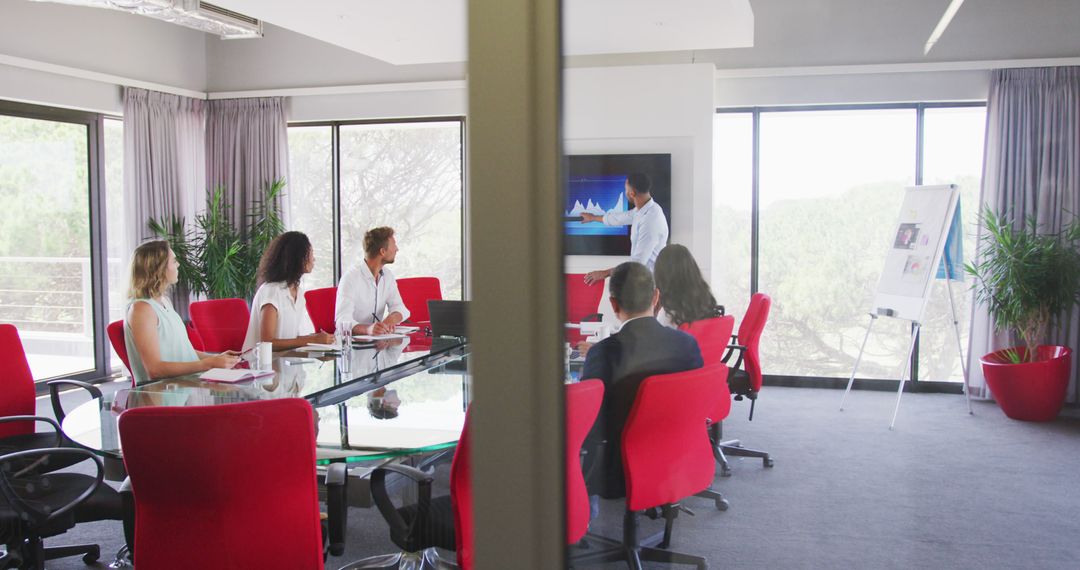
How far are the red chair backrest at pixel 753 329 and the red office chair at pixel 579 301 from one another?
0.10 meters

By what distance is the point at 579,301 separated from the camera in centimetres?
55

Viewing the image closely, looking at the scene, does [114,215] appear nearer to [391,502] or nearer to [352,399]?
[352,399]

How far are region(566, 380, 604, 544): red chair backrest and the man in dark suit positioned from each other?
0.04ft

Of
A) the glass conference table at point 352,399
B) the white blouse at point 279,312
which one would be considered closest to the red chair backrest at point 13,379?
the glass conference table at point 352,399

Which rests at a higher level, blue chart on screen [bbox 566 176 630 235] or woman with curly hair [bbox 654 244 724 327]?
blue chart on screen [bbox 566 176 630 235]

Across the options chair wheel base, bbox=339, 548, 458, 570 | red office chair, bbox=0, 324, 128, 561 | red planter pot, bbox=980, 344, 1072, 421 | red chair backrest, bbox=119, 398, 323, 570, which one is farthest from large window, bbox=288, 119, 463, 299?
Answer: red planter pot, bbox=980, 344, 1072, 421

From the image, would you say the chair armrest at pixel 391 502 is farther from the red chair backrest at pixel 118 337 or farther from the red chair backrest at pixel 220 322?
the red chair backrest at pixel 220 322

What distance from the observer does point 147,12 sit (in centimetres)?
471

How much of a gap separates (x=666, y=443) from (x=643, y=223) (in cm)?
17

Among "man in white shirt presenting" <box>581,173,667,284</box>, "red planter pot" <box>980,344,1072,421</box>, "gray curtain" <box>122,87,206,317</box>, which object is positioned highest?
"gray curtain" <box>122,87,206,317</box>

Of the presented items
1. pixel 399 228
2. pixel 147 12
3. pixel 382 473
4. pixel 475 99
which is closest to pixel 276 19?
pixel 147 12

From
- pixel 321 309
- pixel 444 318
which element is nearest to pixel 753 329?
pixel 444 318

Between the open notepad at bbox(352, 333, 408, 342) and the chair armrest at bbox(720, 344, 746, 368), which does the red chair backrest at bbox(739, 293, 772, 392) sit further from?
the open notepad at bbox(352, 333, 408, 342)

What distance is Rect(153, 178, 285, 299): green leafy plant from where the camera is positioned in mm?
5719
